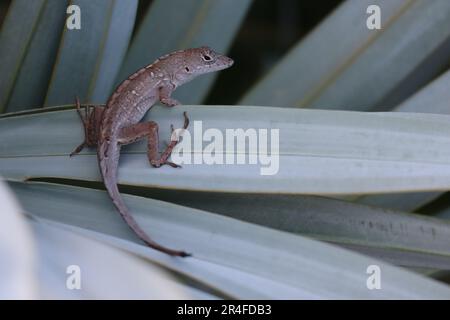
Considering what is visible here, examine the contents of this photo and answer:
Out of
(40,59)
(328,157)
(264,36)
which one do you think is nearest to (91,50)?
(40,59)

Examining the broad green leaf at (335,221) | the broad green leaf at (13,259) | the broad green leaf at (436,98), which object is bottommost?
the broad green leaf at (13,259)

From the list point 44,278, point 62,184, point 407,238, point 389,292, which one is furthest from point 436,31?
point 44,278

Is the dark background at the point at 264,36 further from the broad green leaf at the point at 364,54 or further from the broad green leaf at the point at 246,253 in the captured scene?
the broad green leaf at the point at 246,253

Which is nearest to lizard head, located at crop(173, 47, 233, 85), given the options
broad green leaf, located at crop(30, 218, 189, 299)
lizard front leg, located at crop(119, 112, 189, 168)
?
lizard front leg, located at crop(119, 112, 189, 168)

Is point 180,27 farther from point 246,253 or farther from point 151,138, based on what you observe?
point 246,253

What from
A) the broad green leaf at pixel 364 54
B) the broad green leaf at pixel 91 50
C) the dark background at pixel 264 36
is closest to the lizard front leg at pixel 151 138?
the broad green leaf at pixel 91 50

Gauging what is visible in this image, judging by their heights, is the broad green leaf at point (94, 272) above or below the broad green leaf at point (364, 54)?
below

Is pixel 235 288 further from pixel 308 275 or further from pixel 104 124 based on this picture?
pixel 104 124
